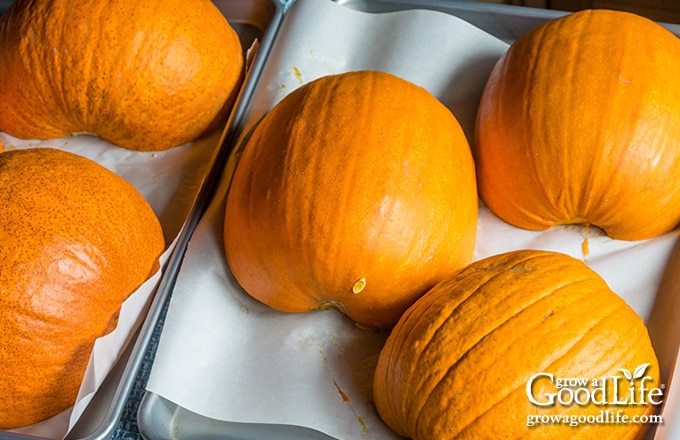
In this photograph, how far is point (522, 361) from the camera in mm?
713

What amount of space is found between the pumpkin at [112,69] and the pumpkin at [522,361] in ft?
1.65

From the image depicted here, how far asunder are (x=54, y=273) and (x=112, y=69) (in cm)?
33

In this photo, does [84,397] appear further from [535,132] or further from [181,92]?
[535,132]

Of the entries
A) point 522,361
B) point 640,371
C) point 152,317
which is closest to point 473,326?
point 522,361

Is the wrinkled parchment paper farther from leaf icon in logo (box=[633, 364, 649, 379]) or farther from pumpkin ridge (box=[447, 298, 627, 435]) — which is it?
leaf icon in logo (box=[633, 364, 649, 379])

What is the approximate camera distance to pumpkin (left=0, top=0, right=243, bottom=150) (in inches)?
40.8

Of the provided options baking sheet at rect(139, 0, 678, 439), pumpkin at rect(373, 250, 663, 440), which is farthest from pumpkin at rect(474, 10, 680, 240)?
pumpkin at rect(373, 250, 663, 440)

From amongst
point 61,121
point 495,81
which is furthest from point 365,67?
point 61,121

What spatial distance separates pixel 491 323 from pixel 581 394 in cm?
10

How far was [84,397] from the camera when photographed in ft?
2.69

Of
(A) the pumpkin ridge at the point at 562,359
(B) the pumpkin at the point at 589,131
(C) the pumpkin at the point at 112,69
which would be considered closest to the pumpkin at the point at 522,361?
(A) the pumpkin ridge at the point at 562,359

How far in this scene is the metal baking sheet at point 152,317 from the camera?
33.3 inches

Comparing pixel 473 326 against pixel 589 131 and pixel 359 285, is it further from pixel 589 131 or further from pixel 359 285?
pixel 589 131

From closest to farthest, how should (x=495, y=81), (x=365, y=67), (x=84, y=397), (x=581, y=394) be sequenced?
(x=581, y=394) < (x=84, y=397) < (x=495, y=81) < (x=365, y=67)
